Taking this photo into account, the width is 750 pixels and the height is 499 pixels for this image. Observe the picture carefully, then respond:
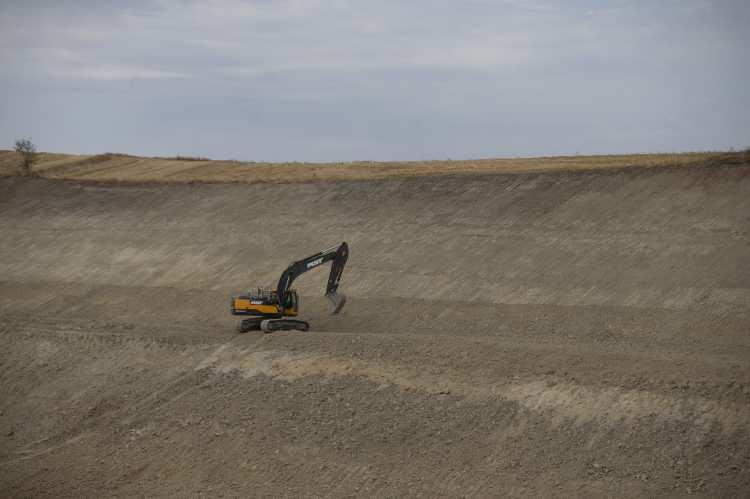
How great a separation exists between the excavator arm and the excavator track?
43 cm

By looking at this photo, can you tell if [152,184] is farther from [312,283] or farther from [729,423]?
[729,423]

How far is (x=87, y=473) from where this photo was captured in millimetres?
18359

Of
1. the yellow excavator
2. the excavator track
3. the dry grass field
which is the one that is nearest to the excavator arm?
the yellow excavator

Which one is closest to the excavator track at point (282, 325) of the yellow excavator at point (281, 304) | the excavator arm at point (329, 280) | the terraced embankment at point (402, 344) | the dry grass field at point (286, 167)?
the yellow excavator at point (281, 304)

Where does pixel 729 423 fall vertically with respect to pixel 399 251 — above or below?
below

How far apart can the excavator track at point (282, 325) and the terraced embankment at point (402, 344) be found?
85 centimetres

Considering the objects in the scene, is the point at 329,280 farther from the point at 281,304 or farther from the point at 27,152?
the point at 27,152

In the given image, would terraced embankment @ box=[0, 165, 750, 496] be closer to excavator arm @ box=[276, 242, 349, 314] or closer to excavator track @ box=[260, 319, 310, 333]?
excavator track @ box=[260, 319, 310, 333]

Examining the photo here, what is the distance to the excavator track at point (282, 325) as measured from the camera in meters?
23.8

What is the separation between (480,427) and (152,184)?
2980 centimetres

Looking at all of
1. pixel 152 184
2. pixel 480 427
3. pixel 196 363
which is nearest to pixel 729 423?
pixel 480 427

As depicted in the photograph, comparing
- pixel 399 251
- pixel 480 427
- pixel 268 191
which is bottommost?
pixel 480 427

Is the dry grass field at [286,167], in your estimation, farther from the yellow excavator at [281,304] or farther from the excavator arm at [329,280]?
the yellow excavator at [281,304]

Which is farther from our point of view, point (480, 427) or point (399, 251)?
point (399, 251)
